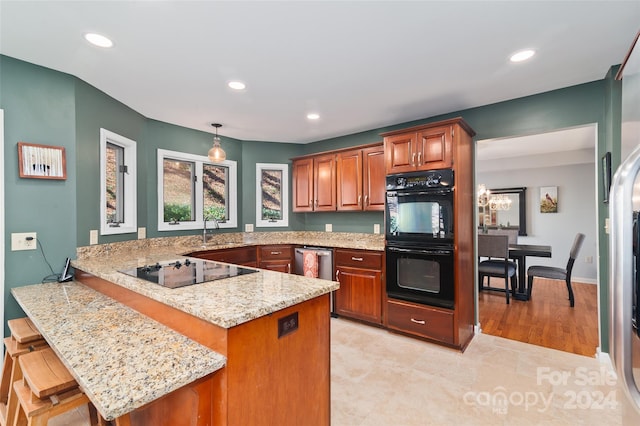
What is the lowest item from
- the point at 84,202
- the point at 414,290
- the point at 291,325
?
the point at 414,290

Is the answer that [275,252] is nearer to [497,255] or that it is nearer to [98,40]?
[98,40]

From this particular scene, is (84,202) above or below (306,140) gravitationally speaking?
below

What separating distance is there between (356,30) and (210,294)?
5.90ft

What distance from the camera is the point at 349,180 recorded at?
380cm

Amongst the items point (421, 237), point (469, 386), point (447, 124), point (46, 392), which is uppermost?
point (447, 124)

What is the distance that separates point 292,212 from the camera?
4.59 metres

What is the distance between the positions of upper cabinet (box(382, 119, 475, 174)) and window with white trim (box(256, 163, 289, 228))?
1.95 metres

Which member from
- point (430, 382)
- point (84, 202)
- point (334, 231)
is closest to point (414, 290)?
point (430, 382)

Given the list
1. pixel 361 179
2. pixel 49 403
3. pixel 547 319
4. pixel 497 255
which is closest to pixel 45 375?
pixel 49 403

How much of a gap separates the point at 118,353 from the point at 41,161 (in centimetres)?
197

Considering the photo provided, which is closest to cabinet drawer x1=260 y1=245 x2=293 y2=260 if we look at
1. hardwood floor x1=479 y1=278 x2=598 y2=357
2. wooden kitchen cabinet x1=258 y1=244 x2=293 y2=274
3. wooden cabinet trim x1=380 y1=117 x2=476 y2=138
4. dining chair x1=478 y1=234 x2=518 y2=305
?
wooden kitchen cabinet x1=258 y1=244 x2=293 y2=274

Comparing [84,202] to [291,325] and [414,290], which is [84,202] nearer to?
[291,325]

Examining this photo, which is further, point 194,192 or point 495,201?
point 495,201

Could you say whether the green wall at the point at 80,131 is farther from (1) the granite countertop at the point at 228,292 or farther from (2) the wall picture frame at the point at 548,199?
(2) the wall picture frame at the point at 548,199
